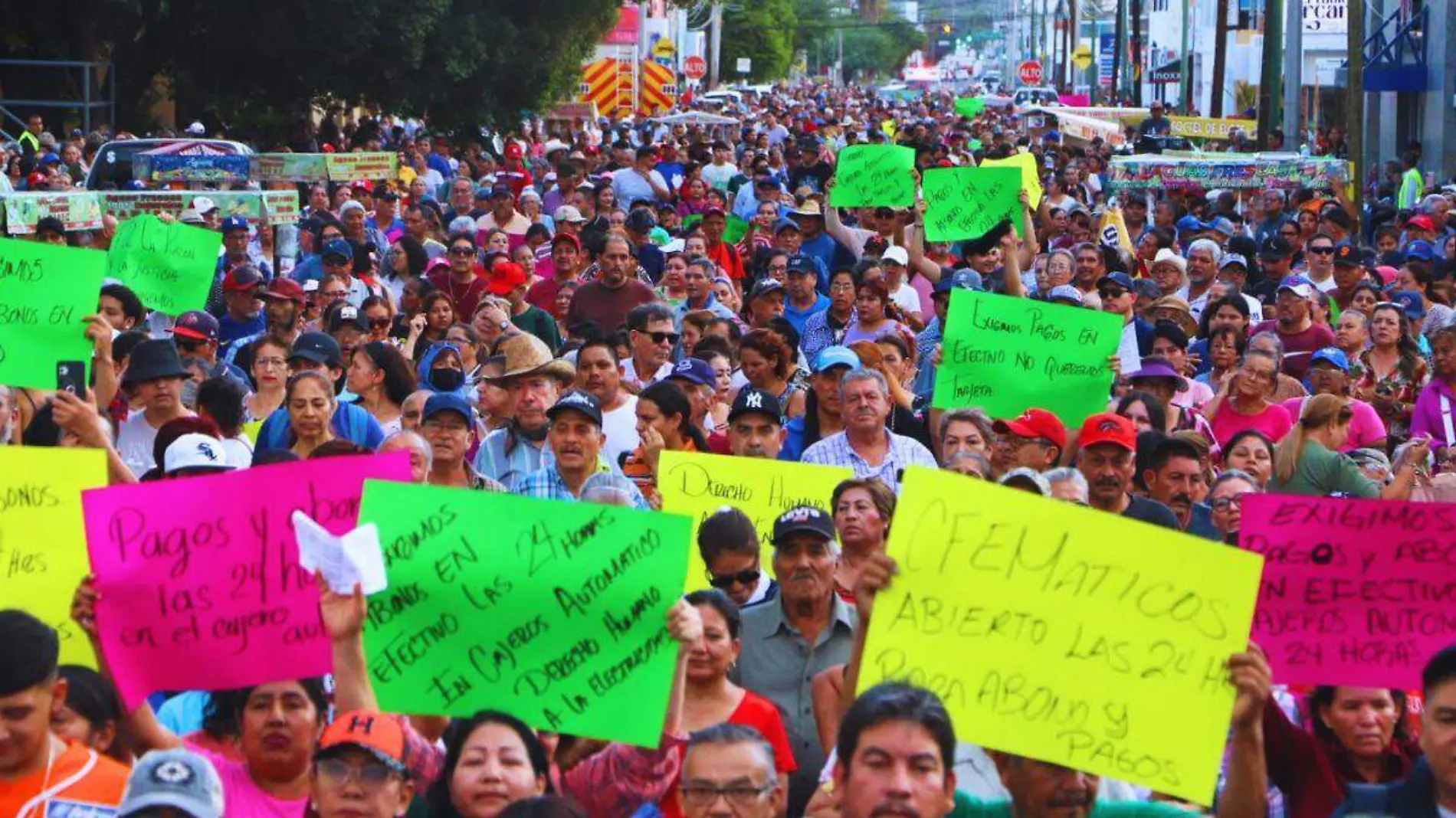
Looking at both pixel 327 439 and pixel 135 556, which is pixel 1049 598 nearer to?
pixel 135 556

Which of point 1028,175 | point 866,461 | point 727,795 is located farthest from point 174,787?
point 1028,175

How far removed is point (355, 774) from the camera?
5.23 meters

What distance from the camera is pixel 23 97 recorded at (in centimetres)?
3572

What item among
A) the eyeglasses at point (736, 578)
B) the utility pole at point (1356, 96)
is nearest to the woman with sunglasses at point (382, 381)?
the eyeglasses at point (736, 578)

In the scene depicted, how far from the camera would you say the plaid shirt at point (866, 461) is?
9.21 metres

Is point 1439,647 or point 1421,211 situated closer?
point 1439,647

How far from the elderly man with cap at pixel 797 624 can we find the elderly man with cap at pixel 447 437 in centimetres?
204

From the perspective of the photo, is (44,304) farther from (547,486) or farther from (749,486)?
(749,486)

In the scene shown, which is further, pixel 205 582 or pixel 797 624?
pixel 797 624

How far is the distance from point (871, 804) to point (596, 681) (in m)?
0.96

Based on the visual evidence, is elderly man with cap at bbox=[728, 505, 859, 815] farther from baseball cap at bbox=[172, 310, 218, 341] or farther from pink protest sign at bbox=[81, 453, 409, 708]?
baseball cap at bbox=[172, 310, 218, 341]

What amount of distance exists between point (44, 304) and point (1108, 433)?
386cm

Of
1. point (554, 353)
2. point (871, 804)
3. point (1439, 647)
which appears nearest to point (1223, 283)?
point (554, 353)

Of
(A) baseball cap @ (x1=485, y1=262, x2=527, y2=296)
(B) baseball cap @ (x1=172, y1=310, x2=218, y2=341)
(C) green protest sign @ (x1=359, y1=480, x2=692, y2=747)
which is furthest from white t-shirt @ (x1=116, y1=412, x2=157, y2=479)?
(A) baseball cap @ (x1=485, y1=262, x2=527, y2=296)
